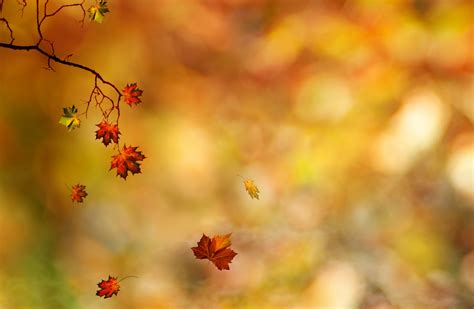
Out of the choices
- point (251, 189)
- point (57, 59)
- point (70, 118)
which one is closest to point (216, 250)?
point (251, 189)

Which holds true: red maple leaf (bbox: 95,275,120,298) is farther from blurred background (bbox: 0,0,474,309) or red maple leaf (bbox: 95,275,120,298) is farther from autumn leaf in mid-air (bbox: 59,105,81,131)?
autumn leaf in mid-air (bbox: 59,105,81,131)

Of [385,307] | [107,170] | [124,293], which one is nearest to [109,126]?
[107,170]

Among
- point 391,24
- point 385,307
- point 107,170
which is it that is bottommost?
point 385,307

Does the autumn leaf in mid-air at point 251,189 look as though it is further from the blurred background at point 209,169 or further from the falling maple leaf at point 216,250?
the falling maple leaf at point 216,250

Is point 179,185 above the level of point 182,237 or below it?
above

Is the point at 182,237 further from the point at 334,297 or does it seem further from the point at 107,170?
the point at 334,297

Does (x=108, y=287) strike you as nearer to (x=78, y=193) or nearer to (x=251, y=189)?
(x=78, y=193)
